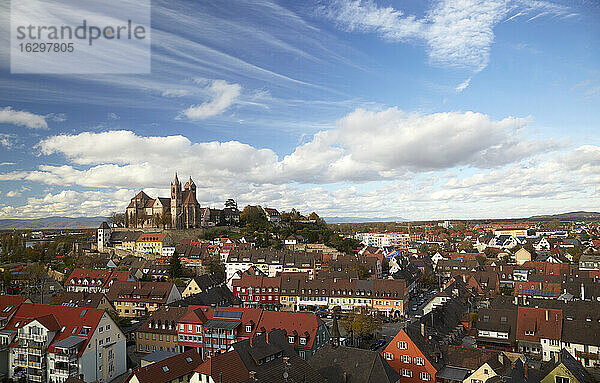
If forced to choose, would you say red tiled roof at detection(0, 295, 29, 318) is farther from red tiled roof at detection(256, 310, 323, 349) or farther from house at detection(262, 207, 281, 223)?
house at detection(262, 207, 281, 223)

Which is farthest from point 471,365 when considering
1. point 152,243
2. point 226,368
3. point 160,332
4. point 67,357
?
point 152,243

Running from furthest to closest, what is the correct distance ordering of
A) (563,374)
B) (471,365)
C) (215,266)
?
(215,266), (471,365), (563,374)

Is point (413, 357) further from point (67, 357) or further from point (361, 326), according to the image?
point (67, 357)

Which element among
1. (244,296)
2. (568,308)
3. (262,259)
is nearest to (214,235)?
(262,259)

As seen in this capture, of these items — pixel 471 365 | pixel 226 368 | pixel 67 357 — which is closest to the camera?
pixel 226 368

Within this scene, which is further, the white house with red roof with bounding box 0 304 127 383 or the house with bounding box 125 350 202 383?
the white house with red roof with bounding box 0 304 127 383

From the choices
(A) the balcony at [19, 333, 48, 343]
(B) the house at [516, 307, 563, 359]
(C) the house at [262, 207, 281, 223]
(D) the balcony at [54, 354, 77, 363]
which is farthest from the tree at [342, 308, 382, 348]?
(C) the house at [262, 207, 281, 223]

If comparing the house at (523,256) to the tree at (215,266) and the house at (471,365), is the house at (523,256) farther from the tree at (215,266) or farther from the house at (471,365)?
the house at (471,365)
